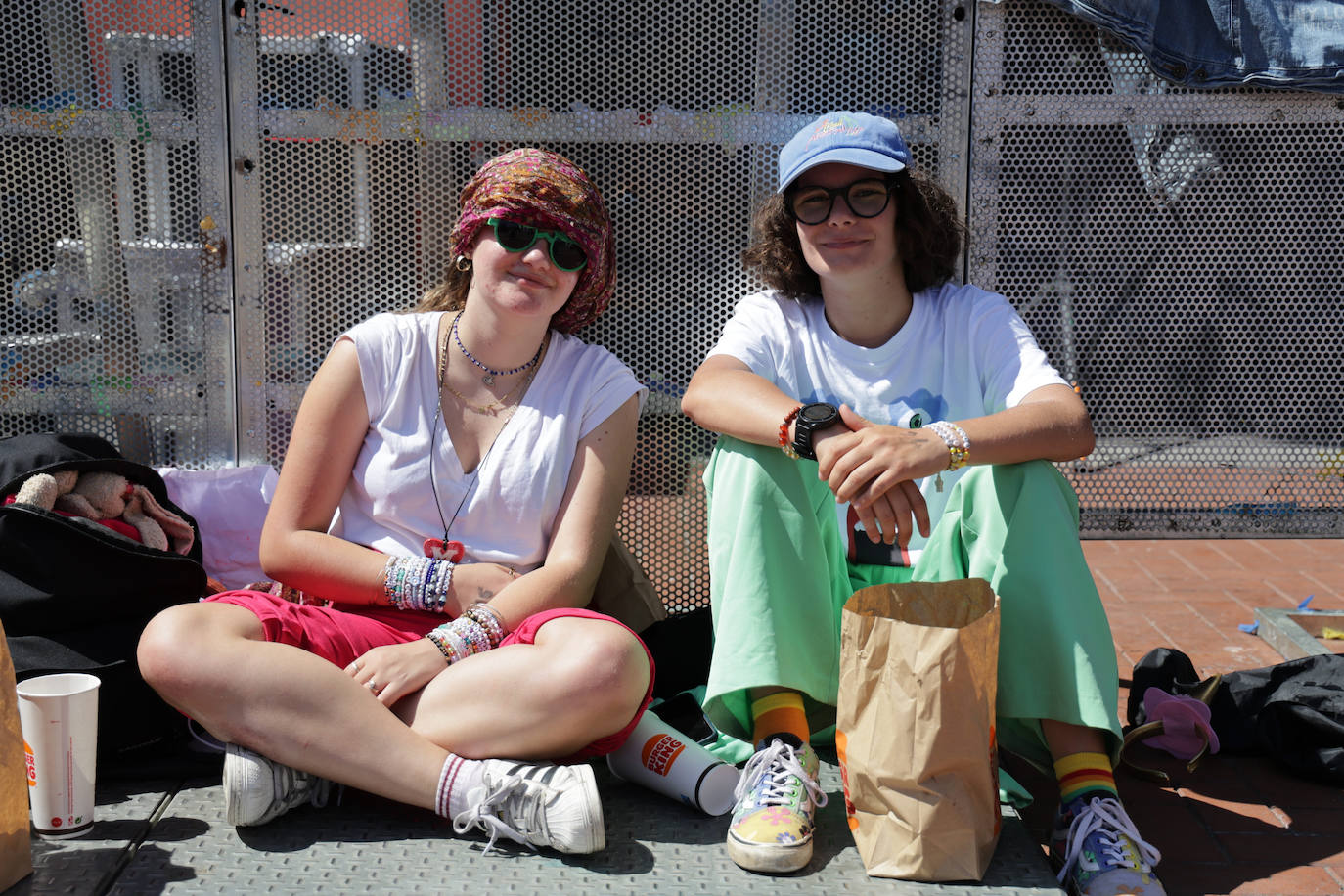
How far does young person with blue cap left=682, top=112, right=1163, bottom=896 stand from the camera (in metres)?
2.48

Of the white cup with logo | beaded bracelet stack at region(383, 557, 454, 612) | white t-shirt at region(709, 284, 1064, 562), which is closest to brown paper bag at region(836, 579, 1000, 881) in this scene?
the white cup with logo

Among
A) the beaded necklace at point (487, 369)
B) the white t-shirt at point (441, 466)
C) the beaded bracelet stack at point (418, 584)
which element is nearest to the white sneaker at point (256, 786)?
the beaded bracelet stack at point (418, 584)

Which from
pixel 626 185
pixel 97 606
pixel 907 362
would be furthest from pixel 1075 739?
pixel 97 606

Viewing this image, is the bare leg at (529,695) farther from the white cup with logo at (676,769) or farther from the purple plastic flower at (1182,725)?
the purple plastic flower at (1182,725)

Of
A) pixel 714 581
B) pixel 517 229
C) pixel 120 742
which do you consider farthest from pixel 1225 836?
pixel 120 742

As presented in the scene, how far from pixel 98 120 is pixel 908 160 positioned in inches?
86.0

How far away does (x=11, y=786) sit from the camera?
6.98 ft

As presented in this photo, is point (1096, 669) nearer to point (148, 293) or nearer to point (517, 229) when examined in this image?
point (517, 229)

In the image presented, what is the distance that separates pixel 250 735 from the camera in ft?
7.93

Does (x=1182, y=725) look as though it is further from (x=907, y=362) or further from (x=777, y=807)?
(x=777, y=807)

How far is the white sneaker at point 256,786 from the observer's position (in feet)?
7.84

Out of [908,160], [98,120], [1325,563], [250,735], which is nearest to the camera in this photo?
[250,735]

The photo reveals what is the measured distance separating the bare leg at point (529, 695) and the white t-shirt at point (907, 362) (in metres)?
0.77

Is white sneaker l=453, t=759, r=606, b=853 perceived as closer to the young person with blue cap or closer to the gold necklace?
the young person with blue cap
